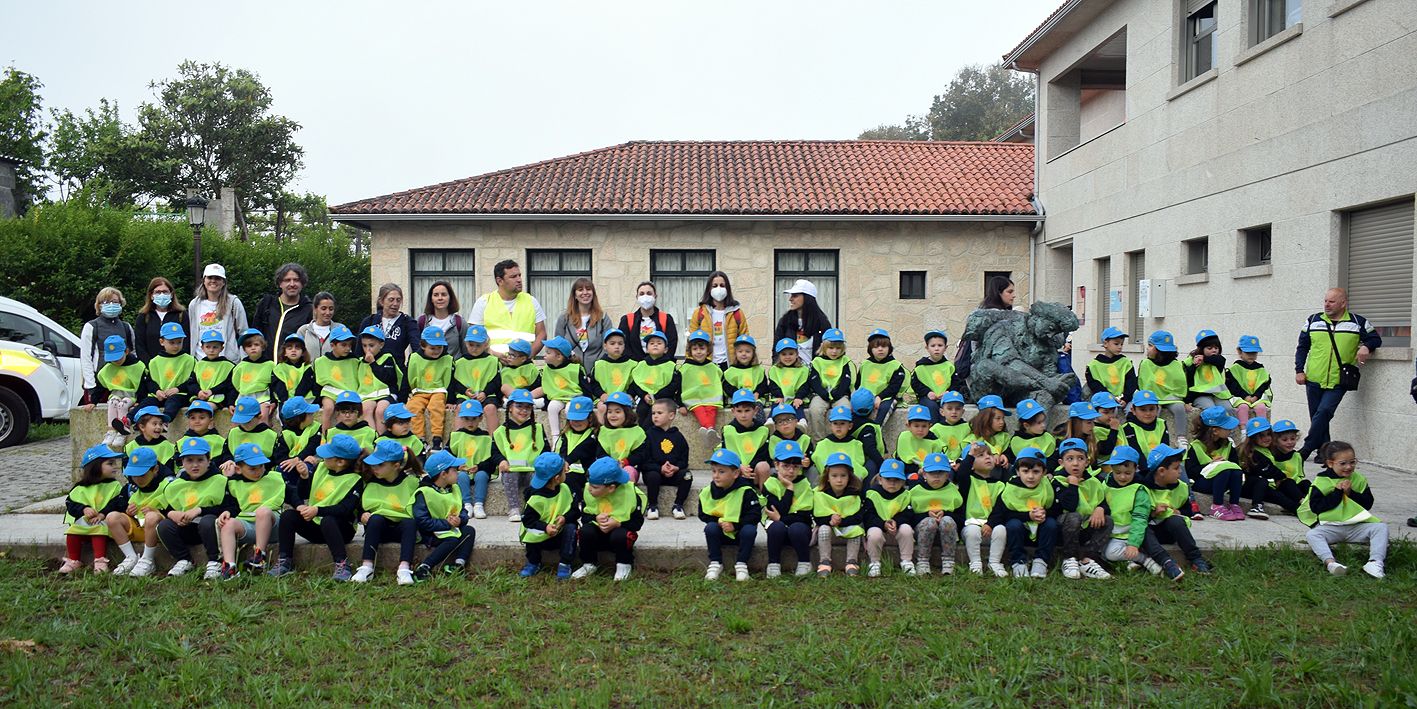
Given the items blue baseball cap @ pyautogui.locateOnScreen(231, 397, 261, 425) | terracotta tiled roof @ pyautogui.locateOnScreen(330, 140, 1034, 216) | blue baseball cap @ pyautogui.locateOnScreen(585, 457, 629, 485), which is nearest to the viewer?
blue baseball cap @ pyautogui.locateOnScreen(585, 457, 629, 485)

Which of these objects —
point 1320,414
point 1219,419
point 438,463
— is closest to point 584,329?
point 438,463

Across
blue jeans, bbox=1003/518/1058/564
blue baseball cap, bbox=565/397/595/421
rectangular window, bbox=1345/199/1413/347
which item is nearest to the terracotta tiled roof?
rectangular window, bbox=1345/199/1413/347

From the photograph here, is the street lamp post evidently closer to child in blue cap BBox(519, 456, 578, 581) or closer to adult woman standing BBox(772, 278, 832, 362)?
adult woman standing BBox(772, 278, 832, 362)

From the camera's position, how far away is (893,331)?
19.8 m

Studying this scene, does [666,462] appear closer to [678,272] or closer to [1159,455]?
[1159,455]

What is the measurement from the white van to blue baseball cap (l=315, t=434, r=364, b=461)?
325 inches

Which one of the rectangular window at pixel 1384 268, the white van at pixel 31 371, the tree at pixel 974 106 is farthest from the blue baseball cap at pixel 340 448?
the tree at pixel 974 106

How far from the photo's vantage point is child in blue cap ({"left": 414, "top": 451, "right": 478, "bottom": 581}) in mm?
6781

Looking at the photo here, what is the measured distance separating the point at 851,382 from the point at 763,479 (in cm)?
209

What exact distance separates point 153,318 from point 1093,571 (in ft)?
28.2

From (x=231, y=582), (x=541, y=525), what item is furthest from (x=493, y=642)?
(x=231, y=582)

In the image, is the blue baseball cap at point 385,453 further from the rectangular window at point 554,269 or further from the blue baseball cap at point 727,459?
the rectangular window at point 554,269

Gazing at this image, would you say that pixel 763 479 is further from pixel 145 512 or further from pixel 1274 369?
pixel 1274 369

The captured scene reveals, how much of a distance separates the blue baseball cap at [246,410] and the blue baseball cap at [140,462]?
26.1 inches
